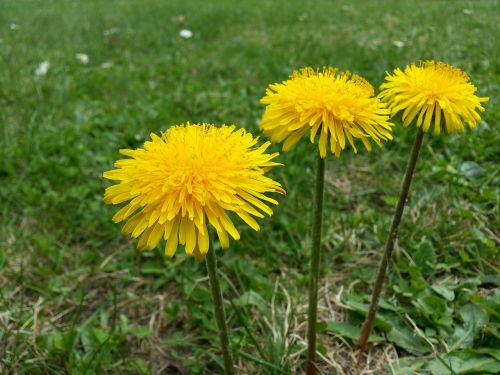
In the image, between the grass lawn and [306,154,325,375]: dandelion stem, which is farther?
the grass lawn

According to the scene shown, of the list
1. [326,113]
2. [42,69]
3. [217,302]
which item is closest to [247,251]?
[217,302]

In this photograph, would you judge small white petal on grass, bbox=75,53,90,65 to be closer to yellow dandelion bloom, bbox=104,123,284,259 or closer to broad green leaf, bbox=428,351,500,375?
yellow dandelion bloom, bbox=104,123,284,259

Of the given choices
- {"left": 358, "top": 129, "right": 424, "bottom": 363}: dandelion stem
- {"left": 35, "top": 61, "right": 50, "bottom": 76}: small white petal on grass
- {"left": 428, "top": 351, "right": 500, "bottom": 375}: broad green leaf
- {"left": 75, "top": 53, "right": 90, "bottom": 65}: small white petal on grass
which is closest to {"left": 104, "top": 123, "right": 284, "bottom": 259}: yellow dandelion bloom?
{"left": 358, "top": 129, "right": 424, "bottom": 363}: dandelion stem

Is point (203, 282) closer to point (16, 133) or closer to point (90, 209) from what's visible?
point (90, 209)

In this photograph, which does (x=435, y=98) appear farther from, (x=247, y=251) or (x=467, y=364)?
(x=247, y=251)

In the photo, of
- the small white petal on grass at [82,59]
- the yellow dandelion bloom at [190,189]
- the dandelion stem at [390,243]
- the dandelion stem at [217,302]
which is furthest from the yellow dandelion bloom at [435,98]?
the small white petal on grass at [82,59]
